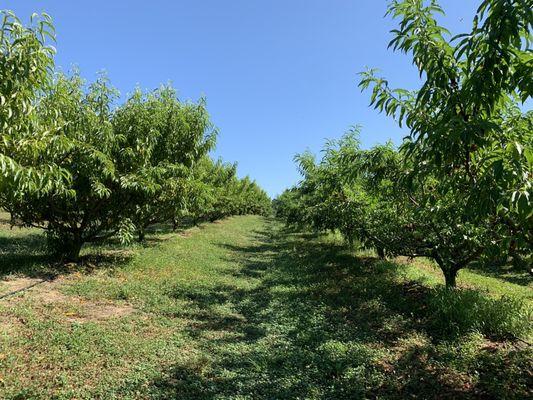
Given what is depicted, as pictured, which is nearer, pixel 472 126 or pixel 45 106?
pixel 472 126

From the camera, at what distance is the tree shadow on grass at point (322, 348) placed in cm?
518

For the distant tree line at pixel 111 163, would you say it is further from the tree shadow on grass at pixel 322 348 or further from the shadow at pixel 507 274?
the shadow at pixel 507 274

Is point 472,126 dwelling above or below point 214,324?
above

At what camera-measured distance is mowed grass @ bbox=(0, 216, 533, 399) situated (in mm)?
5125

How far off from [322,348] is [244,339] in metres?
1.53

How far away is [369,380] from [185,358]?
2.91m

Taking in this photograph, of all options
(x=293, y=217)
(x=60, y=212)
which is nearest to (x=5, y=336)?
(x=60, y=212)

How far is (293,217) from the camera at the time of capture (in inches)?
1237

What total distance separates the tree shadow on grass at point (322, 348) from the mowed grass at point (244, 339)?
0.09ft

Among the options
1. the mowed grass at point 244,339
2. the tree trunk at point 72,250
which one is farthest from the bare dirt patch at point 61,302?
the tree trunk at point 72,250

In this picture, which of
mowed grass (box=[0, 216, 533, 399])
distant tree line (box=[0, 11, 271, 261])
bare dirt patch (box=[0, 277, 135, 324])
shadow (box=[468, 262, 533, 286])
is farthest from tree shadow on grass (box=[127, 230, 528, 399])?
shadow (box=[468, 262, 533, 286])

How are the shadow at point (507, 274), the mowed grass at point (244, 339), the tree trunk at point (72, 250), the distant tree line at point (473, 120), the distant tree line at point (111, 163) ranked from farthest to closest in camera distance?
the shadow at point (507, 274), the tree trunk at point (72, 250), the distant tree line at point (111, 163), the mowed grass at point (244, 339), the distant tree line at point (473, 120)

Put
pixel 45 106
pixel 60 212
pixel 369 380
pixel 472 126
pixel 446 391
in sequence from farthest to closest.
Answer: pixel 60 212
pixel 45 106
pixel 369 380
pixel 446 391
pixel 472 126

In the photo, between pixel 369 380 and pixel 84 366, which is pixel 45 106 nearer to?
pixel 84 366
